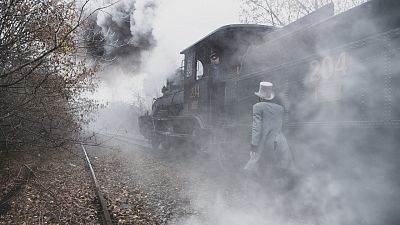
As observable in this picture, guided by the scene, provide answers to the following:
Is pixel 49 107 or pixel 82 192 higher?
pixel 49 107

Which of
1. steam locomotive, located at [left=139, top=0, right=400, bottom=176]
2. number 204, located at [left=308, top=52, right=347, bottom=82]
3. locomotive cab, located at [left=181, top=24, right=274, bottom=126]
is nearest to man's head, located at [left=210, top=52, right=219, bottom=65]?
locomotive cab, located at [left=181, top=24, right=274, bottom=126]

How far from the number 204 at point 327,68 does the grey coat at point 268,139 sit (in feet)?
2.46

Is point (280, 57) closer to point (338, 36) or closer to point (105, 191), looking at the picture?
point (338, 36)

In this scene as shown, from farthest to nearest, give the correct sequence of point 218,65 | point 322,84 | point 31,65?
point 218,65 → point 31,65 → point 322,84

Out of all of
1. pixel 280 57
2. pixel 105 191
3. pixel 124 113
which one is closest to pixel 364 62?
pixel 280 57

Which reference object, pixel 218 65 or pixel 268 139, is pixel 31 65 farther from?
pixel 218 65

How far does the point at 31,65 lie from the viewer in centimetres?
508

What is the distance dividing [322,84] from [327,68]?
0.78 ft

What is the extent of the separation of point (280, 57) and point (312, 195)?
245cm

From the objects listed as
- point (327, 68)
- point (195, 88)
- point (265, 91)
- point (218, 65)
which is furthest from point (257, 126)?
point (195, 88)

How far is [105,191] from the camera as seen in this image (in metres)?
6.11

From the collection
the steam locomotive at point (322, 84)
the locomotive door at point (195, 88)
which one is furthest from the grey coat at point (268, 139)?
the locomotive door at point (195, 88)

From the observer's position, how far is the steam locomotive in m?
3.73

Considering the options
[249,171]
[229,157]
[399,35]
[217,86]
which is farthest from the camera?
[217,86]
